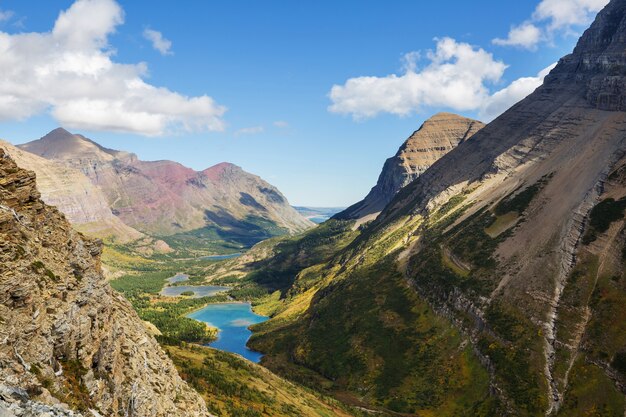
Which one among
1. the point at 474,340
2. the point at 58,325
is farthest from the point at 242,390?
the point at 474,340

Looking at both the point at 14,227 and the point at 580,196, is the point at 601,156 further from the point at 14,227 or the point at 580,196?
the point at 14,227

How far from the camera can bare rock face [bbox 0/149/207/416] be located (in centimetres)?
3058

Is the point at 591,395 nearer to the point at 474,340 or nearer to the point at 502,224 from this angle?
the point at 474,340

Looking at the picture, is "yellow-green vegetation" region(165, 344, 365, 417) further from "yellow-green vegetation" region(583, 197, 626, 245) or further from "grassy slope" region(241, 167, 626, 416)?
"yellow-green vegetation" region(583, 197, 626, 245)

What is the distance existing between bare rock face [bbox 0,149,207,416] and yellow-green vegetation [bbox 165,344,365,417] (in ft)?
117

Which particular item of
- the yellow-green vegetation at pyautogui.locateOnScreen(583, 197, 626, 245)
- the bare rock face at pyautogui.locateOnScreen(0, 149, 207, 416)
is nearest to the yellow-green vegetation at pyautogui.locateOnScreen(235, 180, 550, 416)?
the yellow-green vegetation at pyautogui.locateOnScreen(583, 197, 626, 245)

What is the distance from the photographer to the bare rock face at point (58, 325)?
30.6m

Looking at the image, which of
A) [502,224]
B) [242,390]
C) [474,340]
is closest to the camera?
[242,390]

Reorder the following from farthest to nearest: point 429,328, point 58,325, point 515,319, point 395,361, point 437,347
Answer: point 429,328
point 395,361
point 437,347
point 515,319
point 58,325

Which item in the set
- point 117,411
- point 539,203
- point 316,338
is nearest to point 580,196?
point 539,203

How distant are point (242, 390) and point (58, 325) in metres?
76.8

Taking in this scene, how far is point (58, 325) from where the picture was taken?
35.9 metres

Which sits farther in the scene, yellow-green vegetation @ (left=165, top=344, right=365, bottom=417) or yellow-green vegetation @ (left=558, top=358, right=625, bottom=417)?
yellow-green vegetation @ (left=558, top=358, right=625, bottom=417)

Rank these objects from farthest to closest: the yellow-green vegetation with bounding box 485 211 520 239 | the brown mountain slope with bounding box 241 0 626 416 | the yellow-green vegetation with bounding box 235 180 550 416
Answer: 1. the yellow-green vegetation with bounding box 485 211 520 239
2. the yellow-green vegetation with bounding box 235 180 550 416
3. the brown mountain slope with bounding box 241 0 626 416
